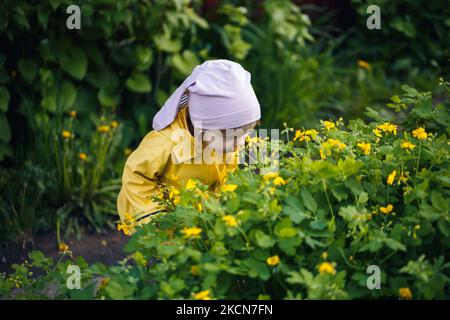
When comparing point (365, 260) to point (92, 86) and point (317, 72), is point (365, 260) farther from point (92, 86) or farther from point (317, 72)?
point (317, 72)

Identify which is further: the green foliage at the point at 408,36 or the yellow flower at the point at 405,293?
the green foliage at the point at 408,36

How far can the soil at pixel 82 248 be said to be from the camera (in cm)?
368

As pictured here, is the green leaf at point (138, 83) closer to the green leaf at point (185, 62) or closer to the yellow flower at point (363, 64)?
the green leaf at point (185, 62)

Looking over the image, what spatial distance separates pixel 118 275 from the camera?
7.20ft

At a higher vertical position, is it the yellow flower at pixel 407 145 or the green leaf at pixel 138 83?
the green leaf at pixel 138 83

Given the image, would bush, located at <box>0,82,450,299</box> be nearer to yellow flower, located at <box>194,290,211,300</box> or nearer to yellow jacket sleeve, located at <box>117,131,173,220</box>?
yellow flower, located at <box>194,290,211,300</box>

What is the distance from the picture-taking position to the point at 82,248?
3.86 metres

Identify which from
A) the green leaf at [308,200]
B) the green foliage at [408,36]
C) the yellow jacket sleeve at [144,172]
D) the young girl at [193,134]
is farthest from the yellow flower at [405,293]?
the green foliage at [408,36]

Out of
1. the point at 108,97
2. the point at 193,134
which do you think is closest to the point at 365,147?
the point at 193,134

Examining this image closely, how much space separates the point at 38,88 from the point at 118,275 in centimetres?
234

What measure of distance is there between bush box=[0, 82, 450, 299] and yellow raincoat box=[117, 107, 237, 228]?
20.2 inches

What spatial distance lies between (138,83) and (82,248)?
4.09 ft
